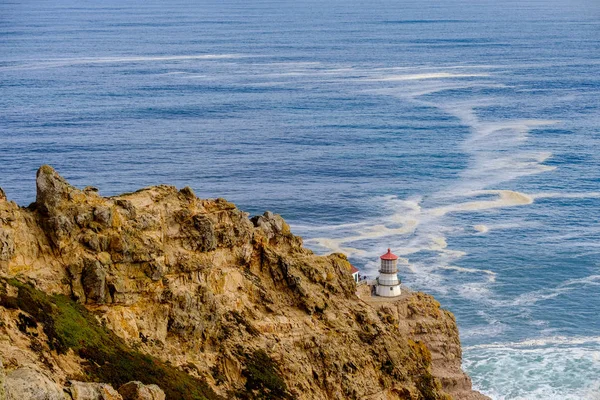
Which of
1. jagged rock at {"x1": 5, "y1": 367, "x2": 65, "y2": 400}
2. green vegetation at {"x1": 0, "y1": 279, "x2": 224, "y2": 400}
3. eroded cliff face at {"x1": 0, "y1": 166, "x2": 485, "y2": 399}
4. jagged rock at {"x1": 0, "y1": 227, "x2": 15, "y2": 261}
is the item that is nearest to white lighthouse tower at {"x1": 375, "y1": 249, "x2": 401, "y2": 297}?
eroded cliff face at {"x1": 0, "y1": 166, "x2": 485, "y2": 399}

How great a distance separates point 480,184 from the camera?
376 ft

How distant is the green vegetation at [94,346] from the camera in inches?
1423

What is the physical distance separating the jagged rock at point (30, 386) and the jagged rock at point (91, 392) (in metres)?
1.53

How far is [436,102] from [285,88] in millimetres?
29398

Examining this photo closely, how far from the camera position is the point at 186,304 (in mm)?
41844

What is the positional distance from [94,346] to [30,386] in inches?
411

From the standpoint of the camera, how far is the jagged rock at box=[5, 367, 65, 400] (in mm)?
26078

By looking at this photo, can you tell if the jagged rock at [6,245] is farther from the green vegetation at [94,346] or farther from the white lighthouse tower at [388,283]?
the white lighthouse tower at [388,283]

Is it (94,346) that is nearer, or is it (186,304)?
(94,346)

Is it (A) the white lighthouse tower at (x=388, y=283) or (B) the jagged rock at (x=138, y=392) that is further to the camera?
(A) the white lighthouse tower at (x=388, y=283)

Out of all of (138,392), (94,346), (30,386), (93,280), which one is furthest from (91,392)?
(93,280)

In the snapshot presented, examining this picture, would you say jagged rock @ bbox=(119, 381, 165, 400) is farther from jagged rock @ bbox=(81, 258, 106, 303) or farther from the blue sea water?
the blue sea water

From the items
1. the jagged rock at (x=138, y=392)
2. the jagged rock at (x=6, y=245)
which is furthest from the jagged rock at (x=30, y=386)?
the jagged rock at (x=6, y=245)

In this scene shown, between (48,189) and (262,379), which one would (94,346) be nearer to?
(48,189)
